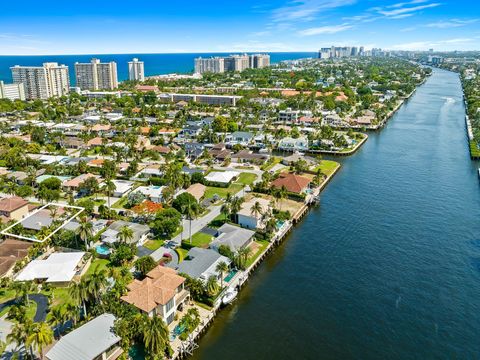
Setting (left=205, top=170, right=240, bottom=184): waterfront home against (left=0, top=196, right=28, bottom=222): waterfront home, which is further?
(left=205, top=170, right=240, bottom=184): waterfront home

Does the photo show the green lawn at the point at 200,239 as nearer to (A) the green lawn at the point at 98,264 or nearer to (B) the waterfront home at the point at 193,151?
(A) the green lawn at the point at 98,264

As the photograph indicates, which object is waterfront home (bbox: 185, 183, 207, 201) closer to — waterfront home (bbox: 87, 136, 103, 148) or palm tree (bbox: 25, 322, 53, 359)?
palm tree (bbox: 25, 322, 53, 359)

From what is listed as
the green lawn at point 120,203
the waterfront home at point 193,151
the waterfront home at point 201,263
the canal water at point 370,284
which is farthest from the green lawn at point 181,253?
the waterfront home at point 193,151

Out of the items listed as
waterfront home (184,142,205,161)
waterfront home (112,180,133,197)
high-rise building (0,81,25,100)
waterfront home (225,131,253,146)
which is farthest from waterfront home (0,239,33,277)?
high-rise building (0,81,25,100)

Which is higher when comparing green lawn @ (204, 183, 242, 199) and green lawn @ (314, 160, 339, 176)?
green lawn @ (314, 160, 339, 176)

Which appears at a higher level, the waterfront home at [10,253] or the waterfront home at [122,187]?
the waterfront home at [122,187]

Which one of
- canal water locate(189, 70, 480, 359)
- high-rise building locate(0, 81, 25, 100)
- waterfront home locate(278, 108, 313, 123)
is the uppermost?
high-rise building locate(0, 81, 25, 100)
